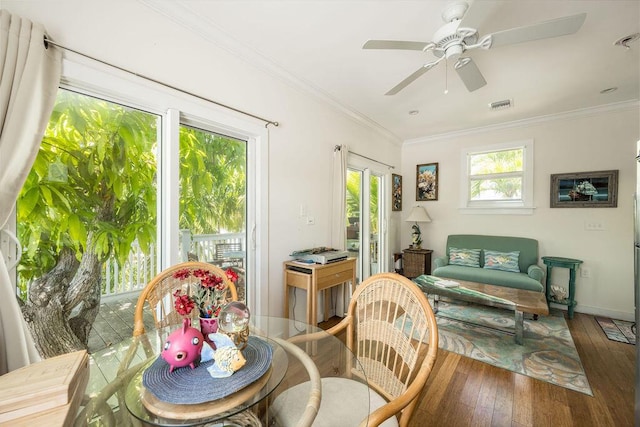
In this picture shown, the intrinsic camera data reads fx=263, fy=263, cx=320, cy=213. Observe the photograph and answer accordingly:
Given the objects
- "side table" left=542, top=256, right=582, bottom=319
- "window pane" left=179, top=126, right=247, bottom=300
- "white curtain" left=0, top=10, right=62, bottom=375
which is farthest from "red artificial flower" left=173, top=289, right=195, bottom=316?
"side table" left=542, top=256, right=582, bottom=319

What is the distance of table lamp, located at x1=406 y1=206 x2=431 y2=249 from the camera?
4.44 metres

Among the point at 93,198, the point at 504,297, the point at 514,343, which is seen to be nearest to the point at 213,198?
the point at 93,198

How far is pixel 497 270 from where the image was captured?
3596mm

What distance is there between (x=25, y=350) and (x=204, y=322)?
87cm

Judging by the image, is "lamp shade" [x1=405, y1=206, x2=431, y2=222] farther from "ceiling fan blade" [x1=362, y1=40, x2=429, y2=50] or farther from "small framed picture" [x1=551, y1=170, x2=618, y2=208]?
"ceiling fan blade" [x1=362, y1=40, x2=429, y2=50]

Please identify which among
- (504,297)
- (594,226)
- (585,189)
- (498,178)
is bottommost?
(504,297)

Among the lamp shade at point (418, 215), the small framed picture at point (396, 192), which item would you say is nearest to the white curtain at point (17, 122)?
the small framed picture at point (396, 192)

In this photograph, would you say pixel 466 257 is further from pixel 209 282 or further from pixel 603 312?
pixel 209 282

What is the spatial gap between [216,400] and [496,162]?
470 centimetres

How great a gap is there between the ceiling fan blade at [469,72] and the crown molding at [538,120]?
230cm

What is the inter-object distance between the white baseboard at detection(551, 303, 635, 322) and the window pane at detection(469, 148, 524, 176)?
1.97 metres

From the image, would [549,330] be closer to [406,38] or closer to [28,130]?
[406,38]

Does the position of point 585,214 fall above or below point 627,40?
below

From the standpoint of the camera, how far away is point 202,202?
7.01 ft
